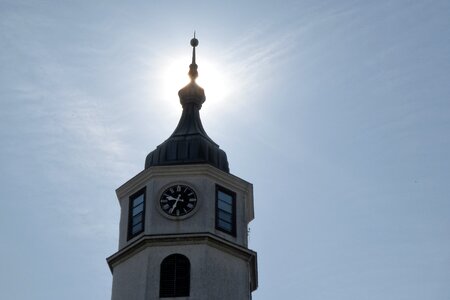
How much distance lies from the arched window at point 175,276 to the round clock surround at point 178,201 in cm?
209

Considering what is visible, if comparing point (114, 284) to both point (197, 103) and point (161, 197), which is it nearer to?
point (161, 197)

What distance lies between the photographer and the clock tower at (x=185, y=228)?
172 feet

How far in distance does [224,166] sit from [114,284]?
717 centimetres

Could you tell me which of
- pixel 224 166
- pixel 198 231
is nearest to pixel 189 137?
pixel 224 166

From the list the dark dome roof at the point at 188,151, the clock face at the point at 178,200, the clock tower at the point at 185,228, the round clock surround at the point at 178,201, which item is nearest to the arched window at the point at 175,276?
the clock tower at the point at 185,228

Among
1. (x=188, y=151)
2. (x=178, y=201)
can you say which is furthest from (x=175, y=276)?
(x=188, y=151)

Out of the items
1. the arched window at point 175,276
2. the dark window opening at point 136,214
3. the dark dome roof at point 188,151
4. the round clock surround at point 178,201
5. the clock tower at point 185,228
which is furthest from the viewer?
the dark dome roof at point 188,151

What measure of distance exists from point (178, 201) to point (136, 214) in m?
1.96

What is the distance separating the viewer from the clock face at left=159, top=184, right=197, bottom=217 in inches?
2148

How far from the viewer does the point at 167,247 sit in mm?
53438

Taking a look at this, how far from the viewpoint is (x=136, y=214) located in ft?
182

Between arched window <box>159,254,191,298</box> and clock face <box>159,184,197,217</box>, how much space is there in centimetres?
222

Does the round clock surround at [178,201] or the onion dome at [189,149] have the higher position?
the onion dome at [189,149]

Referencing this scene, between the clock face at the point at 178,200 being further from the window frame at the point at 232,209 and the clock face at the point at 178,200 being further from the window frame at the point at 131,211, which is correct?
the window frame at the point at 232,209
